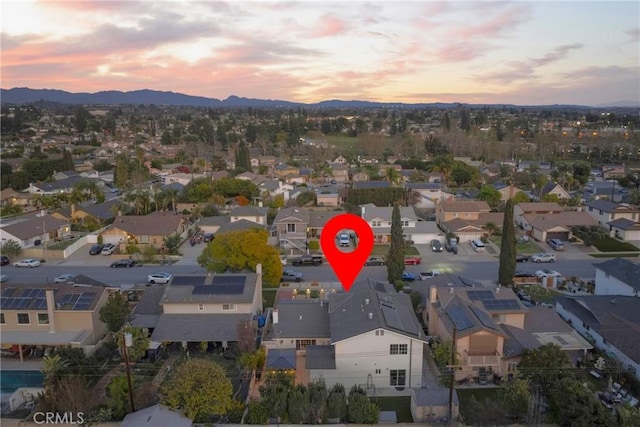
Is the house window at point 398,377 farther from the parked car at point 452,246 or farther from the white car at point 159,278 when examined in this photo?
the parked car at point 452,246

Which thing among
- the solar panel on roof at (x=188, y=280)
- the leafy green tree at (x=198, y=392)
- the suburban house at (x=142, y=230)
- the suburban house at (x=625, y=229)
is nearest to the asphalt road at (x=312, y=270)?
the suburban house at (x=142, y=230)

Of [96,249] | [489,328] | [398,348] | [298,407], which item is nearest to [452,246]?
[489,328]

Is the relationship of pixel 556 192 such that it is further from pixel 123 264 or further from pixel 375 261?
pixel 123 264

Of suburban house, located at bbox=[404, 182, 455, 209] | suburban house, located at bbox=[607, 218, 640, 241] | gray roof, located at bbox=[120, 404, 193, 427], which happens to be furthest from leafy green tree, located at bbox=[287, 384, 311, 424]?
suburban house, located at bbox=[404, 182, 455, 209]

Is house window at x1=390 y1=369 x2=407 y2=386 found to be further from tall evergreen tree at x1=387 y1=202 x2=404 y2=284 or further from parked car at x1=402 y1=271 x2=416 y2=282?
parked car at x1=402 y1=271 x2=416 y2=282

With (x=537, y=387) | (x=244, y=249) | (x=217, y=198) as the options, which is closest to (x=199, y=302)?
(x=244, y=249)
